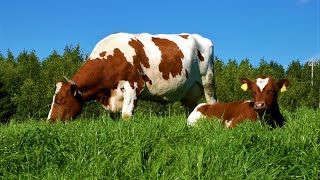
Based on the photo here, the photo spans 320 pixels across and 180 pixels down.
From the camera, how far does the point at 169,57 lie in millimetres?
14008

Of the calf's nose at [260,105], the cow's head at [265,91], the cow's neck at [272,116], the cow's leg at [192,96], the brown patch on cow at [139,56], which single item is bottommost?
the cow's neck at [272,116]

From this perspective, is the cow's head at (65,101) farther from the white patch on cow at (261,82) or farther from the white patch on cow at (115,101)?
the white patch on cow at (261,82)

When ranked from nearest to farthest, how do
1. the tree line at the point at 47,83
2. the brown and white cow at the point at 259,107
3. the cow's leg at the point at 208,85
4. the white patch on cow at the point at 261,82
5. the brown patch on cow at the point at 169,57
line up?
the brown and white cow at the point at 259,107, the white patch on cow at the point at 261,82, the brown patch on cow at the point at 169,57, the cow's leg at the point at 208,85, the tree line at the point at 47,83

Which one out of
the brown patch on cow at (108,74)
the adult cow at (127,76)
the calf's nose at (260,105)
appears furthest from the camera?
the brown patch on cow at (108,74)

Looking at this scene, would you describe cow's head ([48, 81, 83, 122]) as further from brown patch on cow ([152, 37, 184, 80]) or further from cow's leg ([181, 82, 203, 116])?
cow's leg ([181, 82, 203, 116])

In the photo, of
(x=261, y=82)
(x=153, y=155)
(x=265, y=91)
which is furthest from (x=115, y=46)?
(x=153, y=155)

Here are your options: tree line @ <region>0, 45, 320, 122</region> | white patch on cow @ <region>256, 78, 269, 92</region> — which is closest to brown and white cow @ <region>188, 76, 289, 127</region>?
white patch on cow @ <region>256, 78, 269, 92</region>

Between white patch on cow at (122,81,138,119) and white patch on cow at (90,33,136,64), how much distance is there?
728 mm

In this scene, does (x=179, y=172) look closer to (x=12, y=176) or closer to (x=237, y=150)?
(x=237, y=150)

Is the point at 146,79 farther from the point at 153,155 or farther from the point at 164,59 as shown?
the point at 153,155

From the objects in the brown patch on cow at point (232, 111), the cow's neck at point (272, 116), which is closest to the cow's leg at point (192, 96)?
the brown patch on cow at point (232, 111)

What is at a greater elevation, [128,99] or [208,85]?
[208,85]

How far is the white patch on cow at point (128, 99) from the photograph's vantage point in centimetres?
1258

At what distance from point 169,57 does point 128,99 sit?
2.20 m
